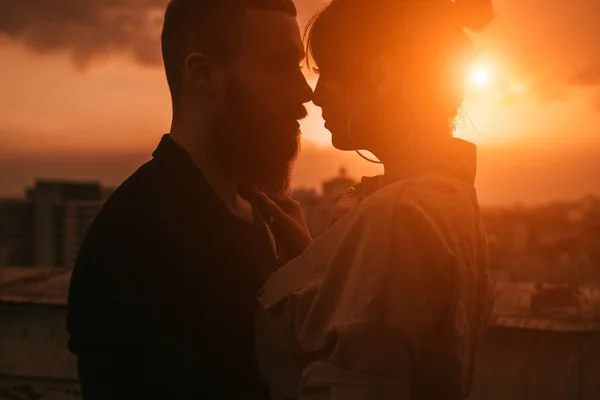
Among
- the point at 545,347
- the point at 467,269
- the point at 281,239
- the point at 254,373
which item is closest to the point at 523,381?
the point at 545,347

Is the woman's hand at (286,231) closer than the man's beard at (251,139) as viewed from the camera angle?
No

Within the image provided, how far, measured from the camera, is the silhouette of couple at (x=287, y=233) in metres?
1.21

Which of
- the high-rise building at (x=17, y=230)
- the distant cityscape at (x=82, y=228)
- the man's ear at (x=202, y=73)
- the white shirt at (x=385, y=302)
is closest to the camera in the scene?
the white shirt at (x=385, y=302)

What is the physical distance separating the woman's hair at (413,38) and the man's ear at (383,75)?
0.06ft

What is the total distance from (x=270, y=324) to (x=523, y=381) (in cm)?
202

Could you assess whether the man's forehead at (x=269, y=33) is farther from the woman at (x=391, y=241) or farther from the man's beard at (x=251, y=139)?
the woman at (x=391, y=241)

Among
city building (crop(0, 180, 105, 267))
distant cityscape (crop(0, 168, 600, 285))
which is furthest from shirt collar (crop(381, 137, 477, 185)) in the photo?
city building (crop(0, 180, 105, 267))

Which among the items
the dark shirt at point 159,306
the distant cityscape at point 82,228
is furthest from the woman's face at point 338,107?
the distant cityscape at point 82,228

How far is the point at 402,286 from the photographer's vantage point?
3.87ft

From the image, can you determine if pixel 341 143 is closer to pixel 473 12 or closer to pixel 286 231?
pixel 473 12

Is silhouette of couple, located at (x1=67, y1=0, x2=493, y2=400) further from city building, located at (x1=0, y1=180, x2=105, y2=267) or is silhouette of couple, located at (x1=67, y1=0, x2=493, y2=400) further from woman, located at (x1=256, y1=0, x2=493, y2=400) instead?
city building, located at (x1=0, y1=180, x2=105, y2=267)

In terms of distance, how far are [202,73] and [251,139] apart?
0.26 metres

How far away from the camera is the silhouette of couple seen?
121cm

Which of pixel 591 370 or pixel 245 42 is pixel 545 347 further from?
pixel 245 42
